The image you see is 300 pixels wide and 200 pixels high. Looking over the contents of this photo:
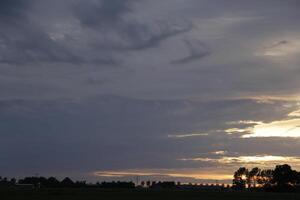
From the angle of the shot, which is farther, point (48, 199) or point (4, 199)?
point (48, 199)

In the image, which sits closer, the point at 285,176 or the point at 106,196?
the point at 106,196

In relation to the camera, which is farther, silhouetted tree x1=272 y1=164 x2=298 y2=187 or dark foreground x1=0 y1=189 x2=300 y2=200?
silhouetted tree x1=272 y1=164 x2=298 y2=187

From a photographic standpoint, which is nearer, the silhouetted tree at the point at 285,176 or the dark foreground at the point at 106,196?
the dark foreground at the point at 106,196

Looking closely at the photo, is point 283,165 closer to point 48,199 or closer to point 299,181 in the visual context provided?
A: point 299,181

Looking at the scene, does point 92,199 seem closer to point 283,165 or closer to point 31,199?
point 31,199

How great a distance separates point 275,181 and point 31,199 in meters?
116

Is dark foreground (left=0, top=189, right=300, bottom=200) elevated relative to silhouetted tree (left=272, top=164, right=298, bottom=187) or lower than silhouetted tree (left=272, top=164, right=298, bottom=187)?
lower

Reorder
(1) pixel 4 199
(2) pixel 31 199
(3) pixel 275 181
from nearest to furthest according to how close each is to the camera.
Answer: (1) pixel 4 199, (2) pixel 31 199, (3) pixel 275 181

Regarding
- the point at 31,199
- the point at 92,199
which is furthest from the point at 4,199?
the point at 92,199

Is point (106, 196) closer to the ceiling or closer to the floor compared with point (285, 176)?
closer to the floor

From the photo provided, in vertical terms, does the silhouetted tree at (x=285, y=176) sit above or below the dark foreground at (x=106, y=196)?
above

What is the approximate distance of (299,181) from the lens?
17788 cm

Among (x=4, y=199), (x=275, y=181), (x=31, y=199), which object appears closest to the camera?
(x=4, y=199)

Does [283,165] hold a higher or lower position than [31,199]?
higher
